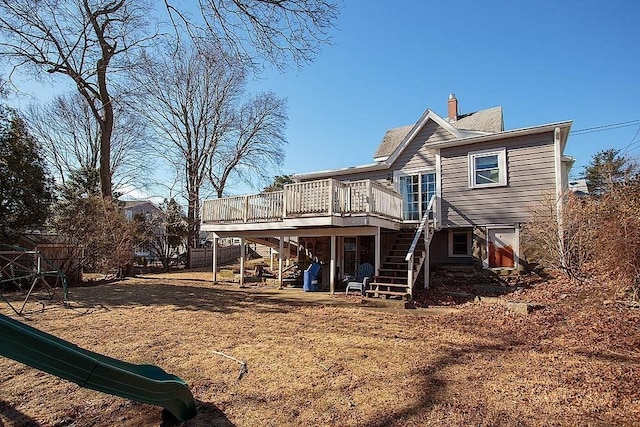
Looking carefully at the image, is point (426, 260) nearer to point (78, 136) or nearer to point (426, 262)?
point (426, 262)

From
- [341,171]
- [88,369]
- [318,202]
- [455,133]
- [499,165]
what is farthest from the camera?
[341,171]

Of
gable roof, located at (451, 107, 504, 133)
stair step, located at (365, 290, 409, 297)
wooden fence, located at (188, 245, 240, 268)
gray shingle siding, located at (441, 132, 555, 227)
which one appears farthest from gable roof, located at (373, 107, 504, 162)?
wooden fence, located at (188, 245, 240, 268)

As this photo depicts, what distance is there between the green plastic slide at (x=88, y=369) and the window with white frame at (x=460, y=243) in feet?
36.0

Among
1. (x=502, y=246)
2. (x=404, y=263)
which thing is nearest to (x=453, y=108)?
(x=502, y=246)

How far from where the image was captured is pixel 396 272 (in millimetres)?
11023

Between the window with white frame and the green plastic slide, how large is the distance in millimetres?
10977

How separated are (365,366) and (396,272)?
6.48m

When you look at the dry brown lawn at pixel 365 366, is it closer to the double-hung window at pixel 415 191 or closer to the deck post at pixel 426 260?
the deck post at pixel 426 260

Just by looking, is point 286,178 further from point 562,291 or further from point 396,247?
point 562,291

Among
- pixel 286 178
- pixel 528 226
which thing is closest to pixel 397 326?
pixel 528 226

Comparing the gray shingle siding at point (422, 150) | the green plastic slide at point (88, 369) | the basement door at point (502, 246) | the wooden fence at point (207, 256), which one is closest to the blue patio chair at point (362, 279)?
the basement door at point (502, 246)

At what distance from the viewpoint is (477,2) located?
10.2m

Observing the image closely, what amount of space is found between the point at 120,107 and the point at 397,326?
17056 mm

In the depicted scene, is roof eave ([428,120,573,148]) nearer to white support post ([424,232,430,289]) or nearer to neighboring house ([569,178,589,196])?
neighboring house ([569,178,589,196])
